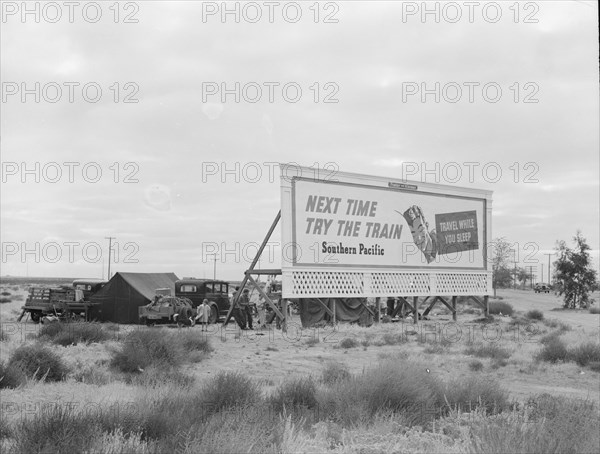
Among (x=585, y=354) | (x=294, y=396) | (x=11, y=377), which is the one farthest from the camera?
(x=585, y=354)

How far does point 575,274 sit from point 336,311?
1047 inches

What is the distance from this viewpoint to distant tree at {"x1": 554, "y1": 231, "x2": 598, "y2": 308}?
46156 mm

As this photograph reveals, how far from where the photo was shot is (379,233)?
88.3ft

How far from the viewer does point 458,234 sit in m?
30.3

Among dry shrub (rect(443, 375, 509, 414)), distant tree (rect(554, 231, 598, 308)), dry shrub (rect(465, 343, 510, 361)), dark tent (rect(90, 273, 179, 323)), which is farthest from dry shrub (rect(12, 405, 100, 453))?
distant tree (rect(554, 231, 598, 308))

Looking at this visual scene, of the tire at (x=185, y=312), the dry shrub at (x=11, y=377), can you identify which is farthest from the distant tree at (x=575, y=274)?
the dry shrub at (x=11, y=377)

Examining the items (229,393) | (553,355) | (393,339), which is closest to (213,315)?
(393,339)

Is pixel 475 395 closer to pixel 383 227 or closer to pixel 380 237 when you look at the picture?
pixel 380 237

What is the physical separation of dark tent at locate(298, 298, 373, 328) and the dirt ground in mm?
1071

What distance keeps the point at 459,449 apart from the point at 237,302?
18.8m

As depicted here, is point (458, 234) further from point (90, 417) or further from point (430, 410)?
point (90, 417)

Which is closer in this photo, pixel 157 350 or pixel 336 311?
pixel 157 350

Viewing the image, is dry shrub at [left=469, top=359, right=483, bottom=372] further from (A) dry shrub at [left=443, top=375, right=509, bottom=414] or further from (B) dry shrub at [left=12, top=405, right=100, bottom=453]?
(B) dry shrub at [left=12, top=405, right=100, bottom=453]

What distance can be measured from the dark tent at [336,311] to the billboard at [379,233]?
1125mm
